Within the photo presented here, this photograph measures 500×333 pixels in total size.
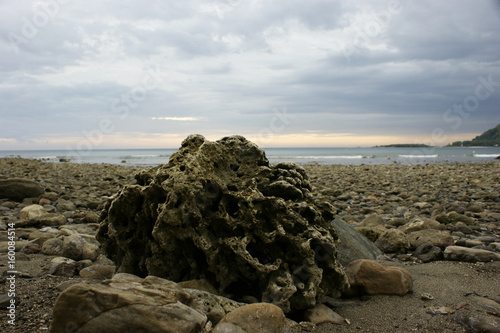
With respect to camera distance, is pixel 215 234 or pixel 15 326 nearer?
pixel 15 326

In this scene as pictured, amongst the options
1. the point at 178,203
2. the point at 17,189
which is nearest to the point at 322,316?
the point at 178,203

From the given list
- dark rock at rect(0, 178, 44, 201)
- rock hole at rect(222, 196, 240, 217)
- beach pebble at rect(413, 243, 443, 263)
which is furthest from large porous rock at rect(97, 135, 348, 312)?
dark rock at rect(0, 178, 44, 201)

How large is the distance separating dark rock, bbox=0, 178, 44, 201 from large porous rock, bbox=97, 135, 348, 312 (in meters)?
6.42

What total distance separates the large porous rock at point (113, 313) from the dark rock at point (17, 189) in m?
7.99

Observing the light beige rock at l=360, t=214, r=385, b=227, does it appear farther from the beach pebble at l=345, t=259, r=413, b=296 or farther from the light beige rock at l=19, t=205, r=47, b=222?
the light beige rock at l=19, t=205, r=47, b=222

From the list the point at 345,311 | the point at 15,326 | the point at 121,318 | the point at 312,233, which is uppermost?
the point at 312,233

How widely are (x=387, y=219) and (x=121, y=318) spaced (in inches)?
265

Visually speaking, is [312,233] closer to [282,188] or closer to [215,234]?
[282,188]

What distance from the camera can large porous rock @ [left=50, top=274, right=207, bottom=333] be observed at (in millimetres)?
2344

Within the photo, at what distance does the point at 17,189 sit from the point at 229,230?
7.79 metres

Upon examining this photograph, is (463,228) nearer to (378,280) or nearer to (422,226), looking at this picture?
(422,226)

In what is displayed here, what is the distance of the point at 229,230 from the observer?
142 inches

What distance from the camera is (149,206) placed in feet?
12.4

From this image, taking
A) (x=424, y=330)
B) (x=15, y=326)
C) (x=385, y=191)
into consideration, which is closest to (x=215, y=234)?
(x=15, y=326)
